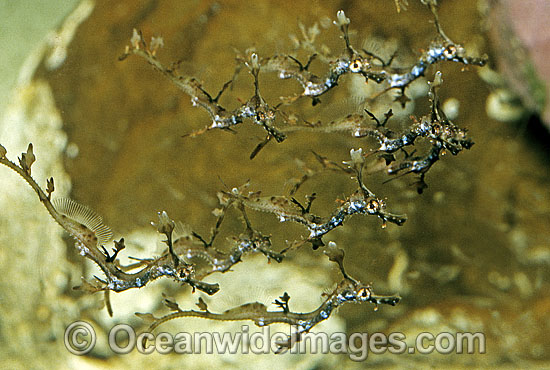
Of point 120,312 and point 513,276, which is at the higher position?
point 513,276

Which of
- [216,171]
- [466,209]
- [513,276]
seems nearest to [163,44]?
[216,171]

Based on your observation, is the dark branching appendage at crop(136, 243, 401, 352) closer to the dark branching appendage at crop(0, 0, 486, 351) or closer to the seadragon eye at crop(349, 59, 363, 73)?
the dark branching appendage at crop(0, 0, 486, 351)

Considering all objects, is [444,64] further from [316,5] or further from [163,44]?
[163,44]

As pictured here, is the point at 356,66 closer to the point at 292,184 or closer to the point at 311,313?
the point at 292,184

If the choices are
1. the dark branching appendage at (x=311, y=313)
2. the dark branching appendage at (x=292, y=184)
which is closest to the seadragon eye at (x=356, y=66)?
the dark branching appendage at (x=292, y=184)

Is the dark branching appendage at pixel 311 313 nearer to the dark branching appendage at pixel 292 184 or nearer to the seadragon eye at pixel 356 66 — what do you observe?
the dark branching appendage at pixel 292 184

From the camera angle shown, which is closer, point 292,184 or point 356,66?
point 356,66

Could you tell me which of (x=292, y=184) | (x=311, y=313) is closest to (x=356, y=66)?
(x=292, y=184)

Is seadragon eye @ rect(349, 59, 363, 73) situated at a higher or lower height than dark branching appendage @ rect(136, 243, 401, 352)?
higher

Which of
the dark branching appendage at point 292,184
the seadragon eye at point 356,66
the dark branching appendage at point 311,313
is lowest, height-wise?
the dark branching appendage at point 311,313

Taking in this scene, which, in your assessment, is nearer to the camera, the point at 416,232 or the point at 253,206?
the point at 253,206

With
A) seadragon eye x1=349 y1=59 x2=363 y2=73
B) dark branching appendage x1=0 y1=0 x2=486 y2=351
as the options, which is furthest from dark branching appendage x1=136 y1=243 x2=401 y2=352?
seadragon eye x1=349 y1=59 x2=363 y2=73
